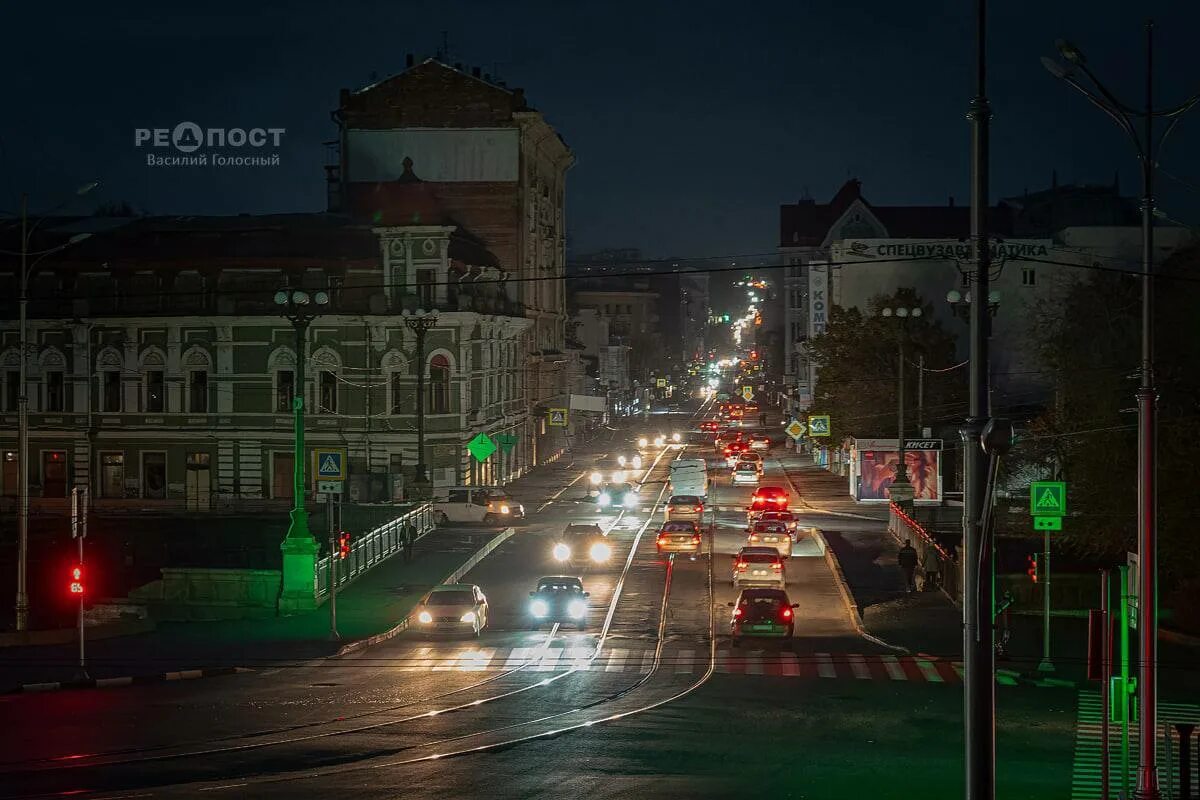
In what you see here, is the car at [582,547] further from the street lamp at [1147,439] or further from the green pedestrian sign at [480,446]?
the street lamp at [1147,439]

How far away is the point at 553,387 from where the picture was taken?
100 m

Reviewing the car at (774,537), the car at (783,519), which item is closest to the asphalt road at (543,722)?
the car at (774,537)

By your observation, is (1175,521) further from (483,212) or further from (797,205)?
(797,205)

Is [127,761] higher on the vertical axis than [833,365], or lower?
lower

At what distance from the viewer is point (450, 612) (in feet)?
119

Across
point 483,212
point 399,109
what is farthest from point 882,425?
point 399,109

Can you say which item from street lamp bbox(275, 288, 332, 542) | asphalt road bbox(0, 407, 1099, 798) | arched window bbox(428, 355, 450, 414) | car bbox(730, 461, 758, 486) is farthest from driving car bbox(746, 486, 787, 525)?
street lamp bbox(275, 288, 332, 542)

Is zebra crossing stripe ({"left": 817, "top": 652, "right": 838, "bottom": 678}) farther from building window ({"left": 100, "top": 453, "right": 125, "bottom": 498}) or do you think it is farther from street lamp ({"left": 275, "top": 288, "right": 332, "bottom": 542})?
building window ({"left": 100, "top": 453, "right": 125, "bottom": 498})

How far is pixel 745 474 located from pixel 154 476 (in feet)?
102

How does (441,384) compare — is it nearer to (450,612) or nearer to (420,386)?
(420,386)

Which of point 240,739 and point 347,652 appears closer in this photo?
point 240,739

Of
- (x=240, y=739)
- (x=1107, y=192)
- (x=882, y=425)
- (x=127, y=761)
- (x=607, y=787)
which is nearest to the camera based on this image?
(x=607, y=787)

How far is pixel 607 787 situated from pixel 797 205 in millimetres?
130401

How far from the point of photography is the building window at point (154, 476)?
68.9 m
